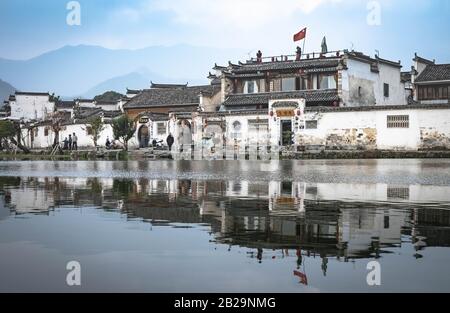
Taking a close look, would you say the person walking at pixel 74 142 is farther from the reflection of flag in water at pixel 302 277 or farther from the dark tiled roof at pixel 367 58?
the reflection of flag in water at pixel 302 277

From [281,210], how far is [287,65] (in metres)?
44.6

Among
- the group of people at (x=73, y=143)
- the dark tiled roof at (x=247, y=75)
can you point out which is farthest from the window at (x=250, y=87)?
the group of people at (x=73, y=143)

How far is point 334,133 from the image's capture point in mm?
46969

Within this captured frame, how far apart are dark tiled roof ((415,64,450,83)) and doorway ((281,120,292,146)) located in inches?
680

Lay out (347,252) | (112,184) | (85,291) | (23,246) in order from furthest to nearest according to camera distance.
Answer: (112,184) → (23,246) → (347,252) → (85,291)

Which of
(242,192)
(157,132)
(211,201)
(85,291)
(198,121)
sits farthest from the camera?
(157,132)

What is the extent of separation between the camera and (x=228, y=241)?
26.1ft

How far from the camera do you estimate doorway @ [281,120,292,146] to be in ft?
163

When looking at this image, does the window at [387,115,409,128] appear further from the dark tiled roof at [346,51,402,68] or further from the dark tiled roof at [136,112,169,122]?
the dark tiled roof at [136,112,169,122]

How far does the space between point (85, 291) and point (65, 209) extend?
6751 millimetres

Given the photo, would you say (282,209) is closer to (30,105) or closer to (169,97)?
(169,97)

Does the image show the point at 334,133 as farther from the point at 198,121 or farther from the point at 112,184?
the point at 112,184

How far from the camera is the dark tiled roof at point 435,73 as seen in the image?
2330 inches

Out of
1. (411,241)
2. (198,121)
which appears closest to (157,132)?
(198,121)
